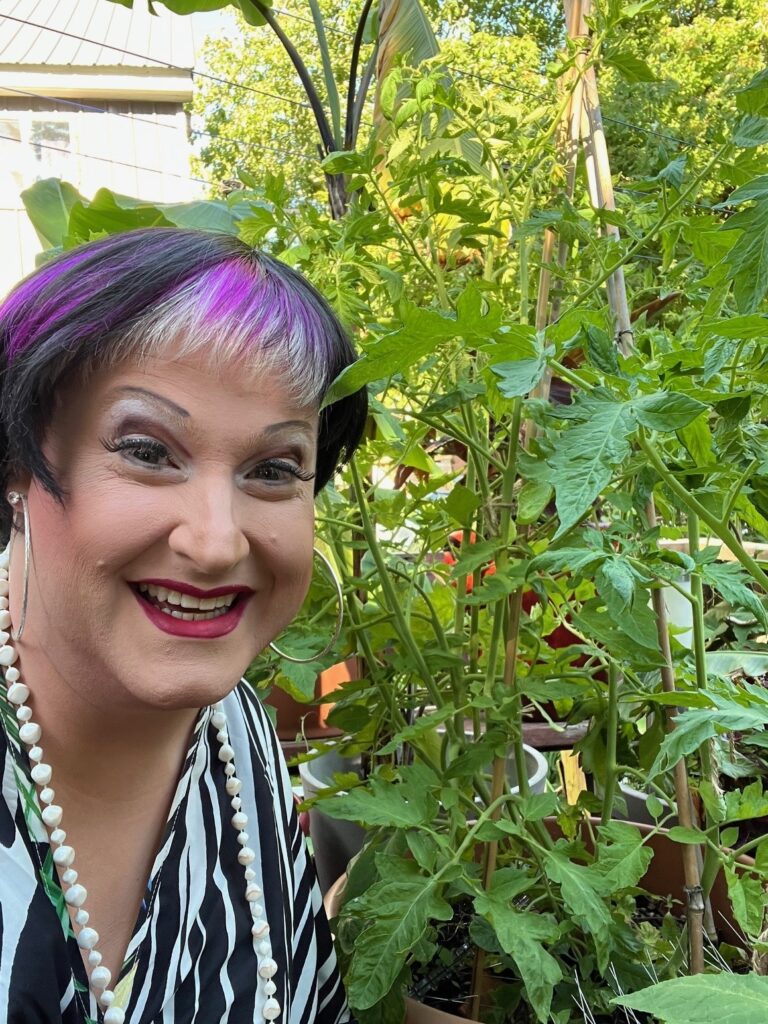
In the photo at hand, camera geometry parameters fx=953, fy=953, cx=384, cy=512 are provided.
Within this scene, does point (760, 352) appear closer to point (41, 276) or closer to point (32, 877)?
point (41, 276)

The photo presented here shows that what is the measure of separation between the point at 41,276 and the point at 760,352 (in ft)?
2.04

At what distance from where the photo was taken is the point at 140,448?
758 millimetres

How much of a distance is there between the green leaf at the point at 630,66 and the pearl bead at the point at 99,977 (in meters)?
0.97

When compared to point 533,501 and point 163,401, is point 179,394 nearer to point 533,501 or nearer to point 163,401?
point 163,401

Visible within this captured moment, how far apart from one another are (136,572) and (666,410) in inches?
16.6

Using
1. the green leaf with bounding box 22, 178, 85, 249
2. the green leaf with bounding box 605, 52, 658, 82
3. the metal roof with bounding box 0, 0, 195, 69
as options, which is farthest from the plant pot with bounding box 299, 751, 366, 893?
the metal roof with bounding box 0, 0, 195, 69

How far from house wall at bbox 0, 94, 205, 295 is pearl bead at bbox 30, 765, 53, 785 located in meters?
10.6

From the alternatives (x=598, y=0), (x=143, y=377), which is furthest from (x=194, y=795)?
(x=598, y=0)

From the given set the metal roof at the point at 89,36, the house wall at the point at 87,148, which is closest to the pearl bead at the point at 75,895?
the metal roof at the point at 89,36

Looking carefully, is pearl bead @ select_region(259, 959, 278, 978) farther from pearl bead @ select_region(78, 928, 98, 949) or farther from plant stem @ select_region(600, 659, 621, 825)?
plant stem @ select_region(600, 659, 621, 825)

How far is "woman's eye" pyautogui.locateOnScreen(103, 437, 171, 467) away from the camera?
76 cm

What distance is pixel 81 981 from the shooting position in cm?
78

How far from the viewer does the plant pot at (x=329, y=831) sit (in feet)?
4.73

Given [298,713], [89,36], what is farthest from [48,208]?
[89,36]
